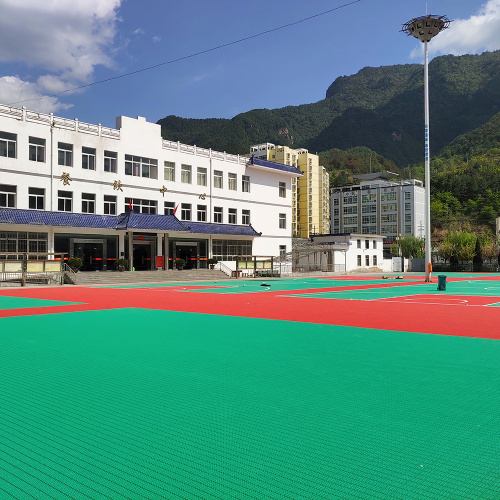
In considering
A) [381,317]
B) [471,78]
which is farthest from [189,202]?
[471,78]

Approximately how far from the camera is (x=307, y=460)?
3.54 metres

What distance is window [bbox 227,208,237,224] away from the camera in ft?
159

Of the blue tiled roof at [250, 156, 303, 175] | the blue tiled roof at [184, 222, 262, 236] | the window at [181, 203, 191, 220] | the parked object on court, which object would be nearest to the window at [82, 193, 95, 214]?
the blue tiled roof at [184, 222, 262, 236]

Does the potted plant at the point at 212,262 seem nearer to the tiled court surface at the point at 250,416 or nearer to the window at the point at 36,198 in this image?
the window at the point at 36,198

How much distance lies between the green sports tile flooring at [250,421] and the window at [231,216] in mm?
40330

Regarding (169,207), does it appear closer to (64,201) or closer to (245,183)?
(64,201)

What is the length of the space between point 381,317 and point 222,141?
132 m

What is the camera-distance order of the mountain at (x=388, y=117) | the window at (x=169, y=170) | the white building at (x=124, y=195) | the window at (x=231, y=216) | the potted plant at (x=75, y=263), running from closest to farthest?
the white building at (x=124, y=195) → the potted plant at (x=75, y=263) → the window at (x=169, y=170) → the window at (x=231, y=216) → the mountain at (x=388, y=117)

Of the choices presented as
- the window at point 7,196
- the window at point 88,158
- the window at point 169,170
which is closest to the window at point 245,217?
the window at point 169,170

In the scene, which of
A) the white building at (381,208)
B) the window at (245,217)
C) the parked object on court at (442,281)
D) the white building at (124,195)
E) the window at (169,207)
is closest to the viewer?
the parked object on court at (442,281)

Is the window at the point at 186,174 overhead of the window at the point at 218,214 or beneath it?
overhead

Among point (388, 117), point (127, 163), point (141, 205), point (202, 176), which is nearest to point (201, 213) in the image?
point (202, 176)

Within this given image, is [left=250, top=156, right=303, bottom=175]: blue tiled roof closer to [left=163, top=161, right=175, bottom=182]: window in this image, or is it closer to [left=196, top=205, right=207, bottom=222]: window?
[left=196, top=205, right=207, bottom=222]: window

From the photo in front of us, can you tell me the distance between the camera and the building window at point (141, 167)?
132 ft
